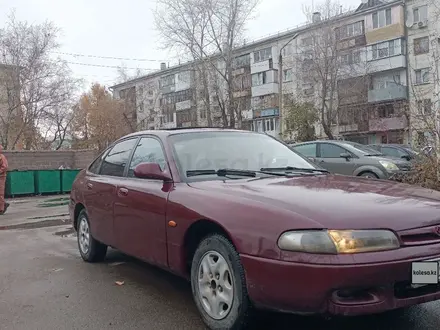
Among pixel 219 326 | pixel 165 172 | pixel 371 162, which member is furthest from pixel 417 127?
pixel 219 326

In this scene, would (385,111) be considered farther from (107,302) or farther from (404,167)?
(107,302)

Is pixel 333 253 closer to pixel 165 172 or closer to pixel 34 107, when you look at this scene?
pixel 165 172

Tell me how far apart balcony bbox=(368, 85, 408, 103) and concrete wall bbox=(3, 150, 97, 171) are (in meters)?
25.2

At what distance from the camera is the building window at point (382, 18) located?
3803 cm

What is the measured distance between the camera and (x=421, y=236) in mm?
2797

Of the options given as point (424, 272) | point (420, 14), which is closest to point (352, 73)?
point (420, 14)

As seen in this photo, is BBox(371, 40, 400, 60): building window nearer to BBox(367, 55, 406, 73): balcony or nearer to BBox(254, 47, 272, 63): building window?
BBox(367, 55, 406, 73): balcony

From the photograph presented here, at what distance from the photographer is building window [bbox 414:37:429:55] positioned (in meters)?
32.2

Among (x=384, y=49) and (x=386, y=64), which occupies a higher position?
(x=384, y=49)

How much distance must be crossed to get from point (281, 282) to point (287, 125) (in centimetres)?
3588

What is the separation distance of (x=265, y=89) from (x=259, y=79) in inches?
61.1

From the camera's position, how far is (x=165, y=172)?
156 inches

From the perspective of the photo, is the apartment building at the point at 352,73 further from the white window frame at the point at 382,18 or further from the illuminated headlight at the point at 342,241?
the illuminated headlight at the point at 342,241

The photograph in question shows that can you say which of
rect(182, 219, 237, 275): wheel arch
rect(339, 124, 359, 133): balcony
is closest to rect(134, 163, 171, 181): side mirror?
rect(182, 219, 237, 275): wheel arch
